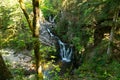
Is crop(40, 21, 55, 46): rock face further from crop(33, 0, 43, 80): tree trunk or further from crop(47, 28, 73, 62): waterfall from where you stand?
crop(33, 0, 43, 80): tree trunk

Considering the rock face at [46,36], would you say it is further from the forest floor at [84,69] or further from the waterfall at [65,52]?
the forest floor at [84,69]

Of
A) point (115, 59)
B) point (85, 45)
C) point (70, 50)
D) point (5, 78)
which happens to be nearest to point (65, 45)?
point (70, 50)

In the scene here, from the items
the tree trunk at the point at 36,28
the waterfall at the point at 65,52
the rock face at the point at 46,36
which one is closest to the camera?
the tree trunk at the point at 36,28

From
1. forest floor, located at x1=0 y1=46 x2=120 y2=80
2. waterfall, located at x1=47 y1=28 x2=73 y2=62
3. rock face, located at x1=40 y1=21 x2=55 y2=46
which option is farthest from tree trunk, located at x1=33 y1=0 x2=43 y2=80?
rock face, located at x1=40 y1=21 x2=55 y2=46

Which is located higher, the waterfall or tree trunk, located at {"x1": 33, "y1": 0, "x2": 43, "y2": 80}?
tree trunk, located at {"x1": 33, "y1": 0, "x2": 43, "y2": 80}

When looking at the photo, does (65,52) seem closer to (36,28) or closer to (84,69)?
(84,69)

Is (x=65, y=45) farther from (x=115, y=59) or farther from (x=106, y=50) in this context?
(x=115, y=59)

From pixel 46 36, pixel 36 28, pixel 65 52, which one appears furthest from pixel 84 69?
pixel 46 36

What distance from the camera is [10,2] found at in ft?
42.1

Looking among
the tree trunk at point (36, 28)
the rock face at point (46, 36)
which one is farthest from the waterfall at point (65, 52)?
the tree trunk at point (36, 28)

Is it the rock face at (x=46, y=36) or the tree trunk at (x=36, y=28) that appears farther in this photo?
the rock face at (x=46, y=36)

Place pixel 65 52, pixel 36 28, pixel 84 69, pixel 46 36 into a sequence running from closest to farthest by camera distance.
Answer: pixel 36 28 < pixel 84 69 < pixel 65 52 < pixel 46 36

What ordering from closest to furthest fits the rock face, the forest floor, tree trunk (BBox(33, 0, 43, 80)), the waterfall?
tree trunk (BBox(33, 0, 43, 80)) < the forest floor < the waterfall < the rock face

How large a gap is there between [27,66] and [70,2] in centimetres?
577
